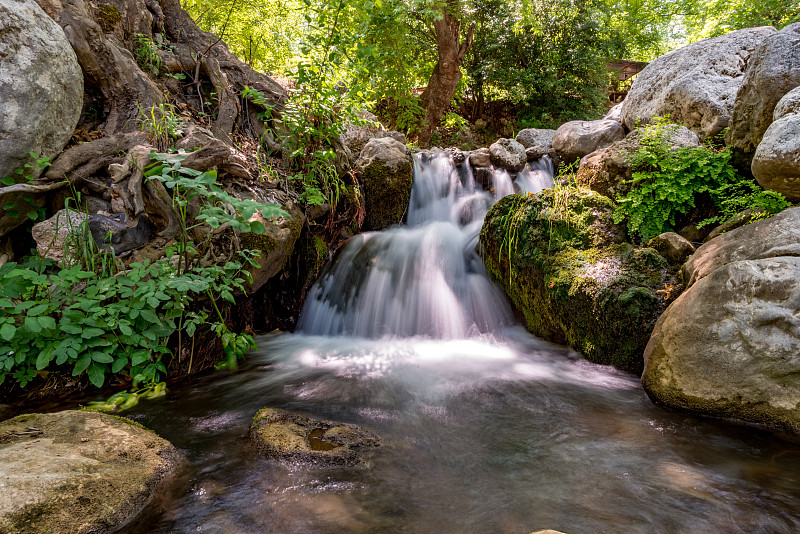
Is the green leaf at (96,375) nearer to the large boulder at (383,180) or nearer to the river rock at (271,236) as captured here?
the river rock at (271,236)

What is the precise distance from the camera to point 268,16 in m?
10.8

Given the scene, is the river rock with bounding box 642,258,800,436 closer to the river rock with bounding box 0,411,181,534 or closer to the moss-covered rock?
the moss-covered rock

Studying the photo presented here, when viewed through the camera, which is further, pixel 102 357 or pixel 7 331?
pixel 102 357

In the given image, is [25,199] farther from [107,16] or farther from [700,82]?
[700,82]

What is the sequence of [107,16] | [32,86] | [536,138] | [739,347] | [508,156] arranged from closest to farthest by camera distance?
[739,347], [32,86], [107,16], [508,156], [536,138]

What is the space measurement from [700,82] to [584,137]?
2062mm

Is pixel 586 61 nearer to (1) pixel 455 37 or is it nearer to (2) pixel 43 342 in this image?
(1) pixel 455 37

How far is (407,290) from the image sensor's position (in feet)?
16.9

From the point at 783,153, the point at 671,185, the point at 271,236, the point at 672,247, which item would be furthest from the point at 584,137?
the point at 271,236

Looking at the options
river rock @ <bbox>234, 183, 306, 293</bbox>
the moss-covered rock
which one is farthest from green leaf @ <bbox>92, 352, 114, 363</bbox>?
the moss-covered rock

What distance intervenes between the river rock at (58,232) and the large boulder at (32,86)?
476 mm

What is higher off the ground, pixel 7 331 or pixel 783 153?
pixel 783 153

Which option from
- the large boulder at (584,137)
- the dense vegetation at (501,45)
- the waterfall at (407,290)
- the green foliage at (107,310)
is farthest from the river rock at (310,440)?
the dense vegetation at (501,45)

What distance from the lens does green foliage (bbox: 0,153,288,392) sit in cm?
253
